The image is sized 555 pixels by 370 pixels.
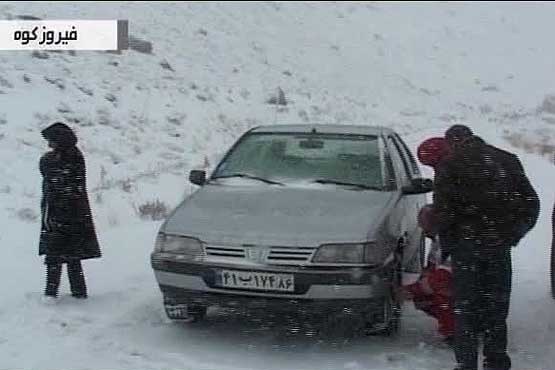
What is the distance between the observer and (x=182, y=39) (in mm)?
26562

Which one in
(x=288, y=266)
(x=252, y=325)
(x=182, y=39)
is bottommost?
(x=252, y=325)

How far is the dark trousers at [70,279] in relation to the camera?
6348mm

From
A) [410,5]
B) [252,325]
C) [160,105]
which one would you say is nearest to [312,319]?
[252,325]

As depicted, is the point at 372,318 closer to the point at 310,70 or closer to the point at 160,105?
the point at 160,105

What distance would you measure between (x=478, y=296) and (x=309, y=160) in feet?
7.45

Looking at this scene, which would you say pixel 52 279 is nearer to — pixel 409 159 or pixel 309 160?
pixel 309 160

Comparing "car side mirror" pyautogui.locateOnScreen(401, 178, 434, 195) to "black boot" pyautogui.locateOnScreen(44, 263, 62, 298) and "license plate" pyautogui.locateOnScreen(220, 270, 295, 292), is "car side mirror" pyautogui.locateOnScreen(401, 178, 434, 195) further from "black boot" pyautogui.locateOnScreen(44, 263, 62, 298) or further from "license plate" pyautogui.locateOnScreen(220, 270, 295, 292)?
"black boot" pyautogui.locateOnScreen(44, 263, 62, 298)

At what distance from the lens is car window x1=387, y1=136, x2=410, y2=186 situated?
21.8 ft

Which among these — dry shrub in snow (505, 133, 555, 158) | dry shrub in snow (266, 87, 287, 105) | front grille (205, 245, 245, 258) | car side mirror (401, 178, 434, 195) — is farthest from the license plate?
dry shrub in snow (266, 87, 287, 105)

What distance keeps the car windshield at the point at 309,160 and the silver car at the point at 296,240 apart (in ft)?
0.05

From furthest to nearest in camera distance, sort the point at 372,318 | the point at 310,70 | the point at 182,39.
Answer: the point at 310,70
the point at 182,39
the point at 372,318

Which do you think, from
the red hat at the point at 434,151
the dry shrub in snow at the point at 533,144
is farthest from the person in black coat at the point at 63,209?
the dry shrub in snow at the point at 533,144

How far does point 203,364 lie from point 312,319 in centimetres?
116

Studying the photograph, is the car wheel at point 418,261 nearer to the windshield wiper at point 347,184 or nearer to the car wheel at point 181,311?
the windshield wiper at point 347,184
